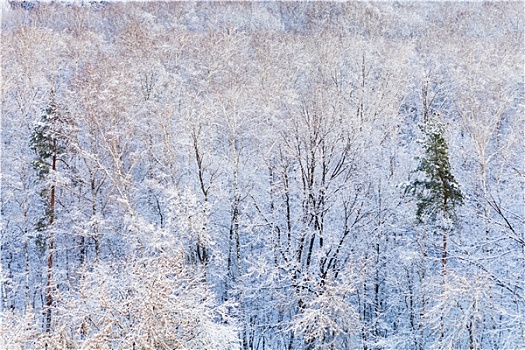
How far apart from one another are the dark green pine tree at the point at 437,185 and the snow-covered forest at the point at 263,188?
0.28ft

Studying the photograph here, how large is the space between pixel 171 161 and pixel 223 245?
6646 millimetres

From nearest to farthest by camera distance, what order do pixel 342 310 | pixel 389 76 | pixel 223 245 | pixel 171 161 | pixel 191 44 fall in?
pixel 342 310
pixel 171 161
pixel 223 245
pixel 389 76
pixel 191 44

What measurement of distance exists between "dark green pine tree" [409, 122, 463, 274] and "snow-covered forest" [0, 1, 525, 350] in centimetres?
8

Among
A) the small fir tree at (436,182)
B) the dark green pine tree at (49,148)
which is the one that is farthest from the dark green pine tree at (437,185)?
the dark green pine tree at (49,148)

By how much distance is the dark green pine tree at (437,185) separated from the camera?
16734 millimetres

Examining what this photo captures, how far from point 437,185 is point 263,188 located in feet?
26.6

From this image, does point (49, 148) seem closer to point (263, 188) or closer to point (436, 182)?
point (263, 188)

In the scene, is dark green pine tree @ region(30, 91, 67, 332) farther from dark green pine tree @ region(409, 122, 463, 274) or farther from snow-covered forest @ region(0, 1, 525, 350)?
dark green pine tree @ region(409, 122, 463, 274)

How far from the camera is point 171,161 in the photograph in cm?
1859

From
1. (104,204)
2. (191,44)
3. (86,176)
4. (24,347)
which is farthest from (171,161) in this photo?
(191,44)

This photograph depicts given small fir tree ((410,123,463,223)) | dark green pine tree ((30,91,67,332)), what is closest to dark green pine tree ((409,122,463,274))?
small fir tree ((410,123,463,223))

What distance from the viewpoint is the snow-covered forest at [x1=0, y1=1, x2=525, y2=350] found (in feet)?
46.2

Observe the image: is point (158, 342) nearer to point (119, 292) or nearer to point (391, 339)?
point (119, 292)

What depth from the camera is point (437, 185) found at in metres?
16.8
